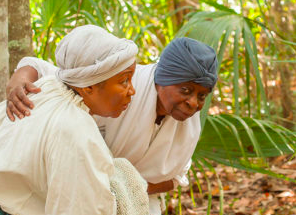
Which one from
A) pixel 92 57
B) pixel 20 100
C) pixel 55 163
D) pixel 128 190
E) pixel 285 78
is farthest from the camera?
pixel 285 78

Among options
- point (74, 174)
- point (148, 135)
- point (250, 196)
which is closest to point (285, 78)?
point (250, 196)

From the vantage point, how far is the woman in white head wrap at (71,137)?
5.40 feet

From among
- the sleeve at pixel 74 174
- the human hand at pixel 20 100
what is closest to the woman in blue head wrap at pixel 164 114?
the human hand at pixel 20 100

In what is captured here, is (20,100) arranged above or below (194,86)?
above

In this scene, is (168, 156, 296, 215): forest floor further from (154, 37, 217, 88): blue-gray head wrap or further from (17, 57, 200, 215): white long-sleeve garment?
(154, 37, 217, 88): blue-gray head wrap

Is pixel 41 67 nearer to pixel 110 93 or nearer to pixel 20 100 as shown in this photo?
pixel 20 100

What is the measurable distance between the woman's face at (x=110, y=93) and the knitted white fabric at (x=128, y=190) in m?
0.26

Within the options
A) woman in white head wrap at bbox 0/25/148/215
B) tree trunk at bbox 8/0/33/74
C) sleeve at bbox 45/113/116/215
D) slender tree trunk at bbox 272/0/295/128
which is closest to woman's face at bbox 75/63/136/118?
woman in white head wrap at bbox 0/25/148/215

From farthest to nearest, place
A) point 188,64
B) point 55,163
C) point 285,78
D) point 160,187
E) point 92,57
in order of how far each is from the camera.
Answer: point 285,78
point 160,187
point 188,64
point 92,57
point 55,163

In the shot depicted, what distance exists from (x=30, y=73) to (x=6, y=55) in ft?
1.40

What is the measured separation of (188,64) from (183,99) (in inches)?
5.9

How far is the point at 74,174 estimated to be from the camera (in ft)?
5.38

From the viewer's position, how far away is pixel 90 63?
1744mm

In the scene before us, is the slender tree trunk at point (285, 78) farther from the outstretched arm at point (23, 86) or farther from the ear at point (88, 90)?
the ear at point (88, 90)
